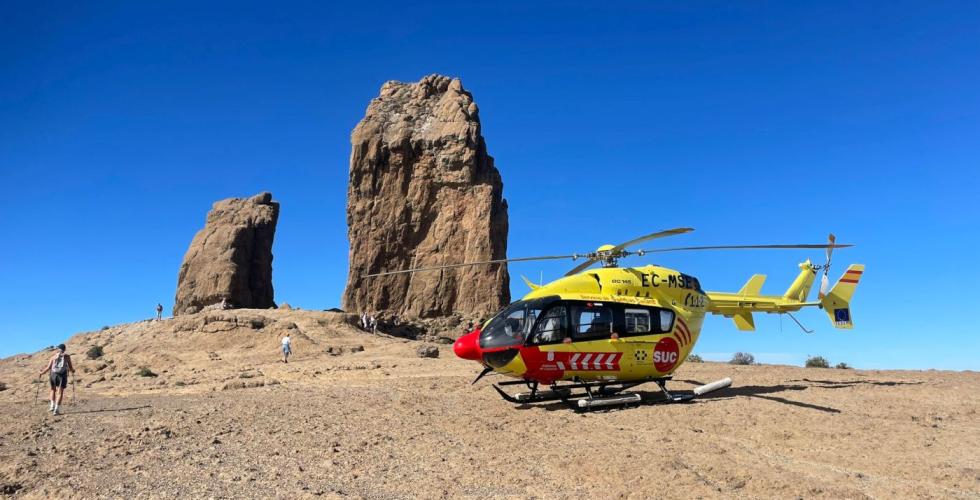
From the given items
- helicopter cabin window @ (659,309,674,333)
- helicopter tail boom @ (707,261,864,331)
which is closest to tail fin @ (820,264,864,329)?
helicopter tail boom @ (707,261,864,331)

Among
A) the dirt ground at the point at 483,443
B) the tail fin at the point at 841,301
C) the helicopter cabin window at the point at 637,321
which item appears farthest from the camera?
the tail fin at the point at 841,301

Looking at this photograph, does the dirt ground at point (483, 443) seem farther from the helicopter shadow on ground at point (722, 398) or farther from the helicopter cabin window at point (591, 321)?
the helicopter cabin window at point (591, 321)

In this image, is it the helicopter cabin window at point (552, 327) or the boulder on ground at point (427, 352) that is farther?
the boulder on ground at point (427, 352)

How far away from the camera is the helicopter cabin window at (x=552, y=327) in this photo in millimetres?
10539

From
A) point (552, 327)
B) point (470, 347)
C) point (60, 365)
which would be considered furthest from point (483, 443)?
point (60, 365)

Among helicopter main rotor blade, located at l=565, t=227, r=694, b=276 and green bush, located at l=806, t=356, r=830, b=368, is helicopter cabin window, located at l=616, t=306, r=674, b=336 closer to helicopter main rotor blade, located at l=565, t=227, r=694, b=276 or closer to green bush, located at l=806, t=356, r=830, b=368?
helicopter main rotor blade, located at l=565, t=227, r=694, b=276

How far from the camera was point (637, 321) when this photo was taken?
11.5 meters

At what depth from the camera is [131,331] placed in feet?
118

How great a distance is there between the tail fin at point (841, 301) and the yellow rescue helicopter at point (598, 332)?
16.8ft

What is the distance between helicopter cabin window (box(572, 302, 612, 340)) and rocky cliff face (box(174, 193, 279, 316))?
39.2m

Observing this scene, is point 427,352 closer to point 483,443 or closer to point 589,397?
point 589,397

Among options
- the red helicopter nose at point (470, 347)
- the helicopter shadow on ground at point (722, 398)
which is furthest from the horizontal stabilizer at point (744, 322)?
the red helicopter nose at point (470, 347)

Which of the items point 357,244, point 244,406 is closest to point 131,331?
point 357,244

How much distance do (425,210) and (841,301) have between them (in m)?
33.1
